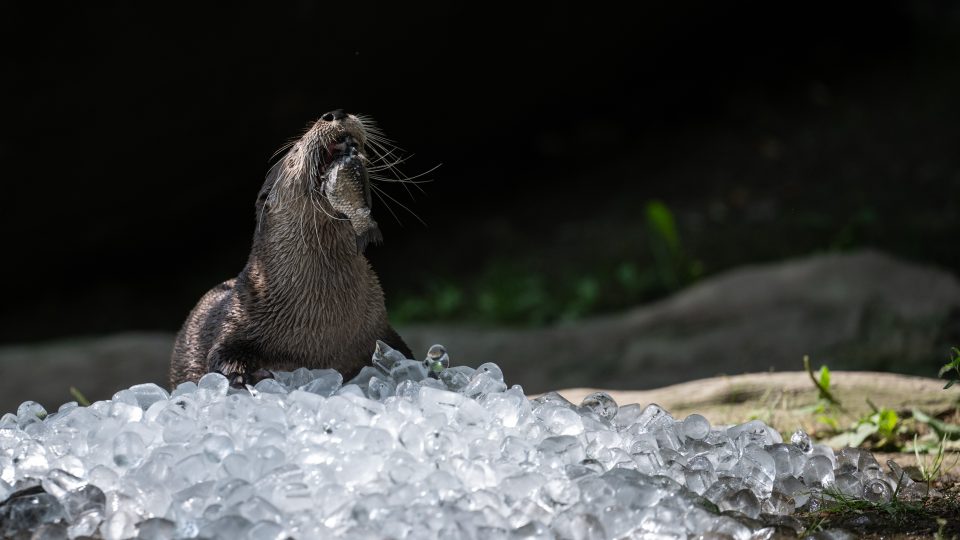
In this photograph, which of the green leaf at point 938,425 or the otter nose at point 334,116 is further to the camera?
the green leaf at point 938,425

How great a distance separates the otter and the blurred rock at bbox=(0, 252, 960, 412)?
1733 millimetres

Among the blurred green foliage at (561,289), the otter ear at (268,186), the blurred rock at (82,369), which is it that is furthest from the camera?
the blurred green foliage at (561,289)

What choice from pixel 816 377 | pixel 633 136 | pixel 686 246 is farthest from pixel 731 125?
pixel 816 377

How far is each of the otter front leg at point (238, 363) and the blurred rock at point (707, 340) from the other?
1.83 m

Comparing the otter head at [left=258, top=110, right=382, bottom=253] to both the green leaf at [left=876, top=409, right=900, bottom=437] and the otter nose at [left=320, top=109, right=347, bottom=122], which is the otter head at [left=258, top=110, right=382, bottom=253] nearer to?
the otter nose at [left=320, top=109, right=347, bottom=122]

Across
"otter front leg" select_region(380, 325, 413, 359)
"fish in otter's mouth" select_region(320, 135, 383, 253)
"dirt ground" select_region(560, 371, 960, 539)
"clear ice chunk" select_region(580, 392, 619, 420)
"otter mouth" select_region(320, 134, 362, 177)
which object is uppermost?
"otter mouth" select_region(320, 134, 362, 177)

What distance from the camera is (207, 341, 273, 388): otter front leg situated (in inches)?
106

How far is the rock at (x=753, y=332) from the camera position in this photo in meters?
4.42

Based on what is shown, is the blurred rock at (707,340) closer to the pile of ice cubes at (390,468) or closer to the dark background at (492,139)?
the dark background at (492,139)

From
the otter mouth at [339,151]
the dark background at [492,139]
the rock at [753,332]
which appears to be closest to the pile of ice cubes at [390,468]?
the otter mouth at [339,151]

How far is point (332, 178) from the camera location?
103 inches

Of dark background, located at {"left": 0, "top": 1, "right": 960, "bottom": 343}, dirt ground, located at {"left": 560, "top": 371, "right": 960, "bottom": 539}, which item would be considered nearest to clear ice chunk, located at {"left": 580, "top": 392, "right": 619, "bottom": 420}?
dirt ground, located at {"left": 560, "top": 371, "right": 960, "bottom": 539}

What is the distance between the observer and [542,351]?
4852 millimetres

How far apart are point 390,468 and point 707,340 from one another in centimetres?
280
